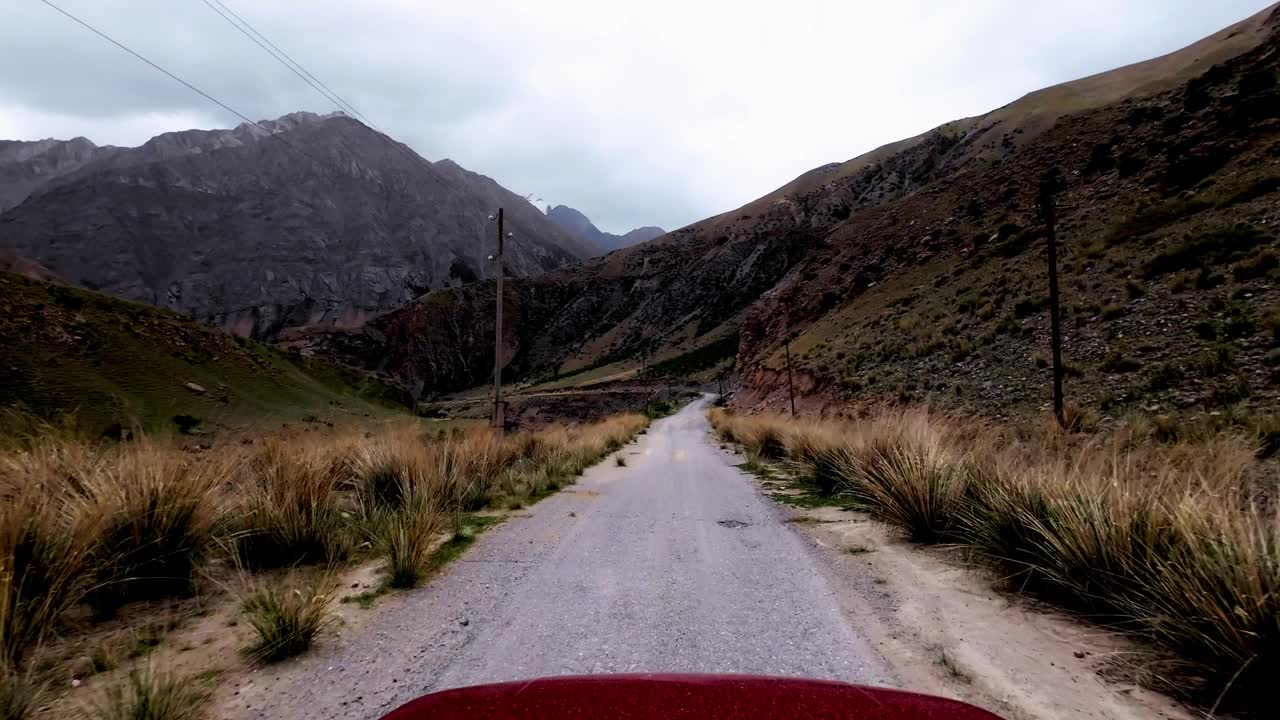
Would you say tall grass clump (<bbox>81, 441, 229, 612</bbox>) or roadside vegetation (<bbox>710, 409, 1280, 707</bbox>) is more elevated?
tall grass clump (<bbox>81, 441, 229, 612</bbox>)

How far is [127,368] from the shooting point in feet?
76.8

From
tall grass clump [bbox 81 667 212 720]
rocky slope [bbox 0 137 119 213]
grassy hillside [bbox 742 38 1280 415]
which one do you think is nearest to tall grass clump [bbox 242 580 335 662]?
tall grass clump [bbox 81 667 212 720]

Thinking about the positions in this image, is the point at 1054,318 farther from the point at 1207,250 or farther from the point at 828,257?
the point at 828,257

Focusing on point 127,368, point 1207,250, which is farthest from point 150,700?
point 1207,250

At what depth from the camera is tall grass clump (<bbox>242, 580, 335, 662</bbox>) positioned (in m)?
3.38

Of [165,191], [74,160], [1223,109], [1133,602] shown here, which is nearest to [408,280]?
[165,191]

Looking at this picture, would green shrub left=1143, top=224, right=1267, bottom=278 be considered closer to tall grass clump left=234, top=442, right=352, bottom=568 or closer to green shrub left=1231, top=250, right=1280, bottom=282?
green shrub left=1231, top=250, right=1280, bottom=282

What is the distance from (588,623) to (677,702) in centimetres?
243

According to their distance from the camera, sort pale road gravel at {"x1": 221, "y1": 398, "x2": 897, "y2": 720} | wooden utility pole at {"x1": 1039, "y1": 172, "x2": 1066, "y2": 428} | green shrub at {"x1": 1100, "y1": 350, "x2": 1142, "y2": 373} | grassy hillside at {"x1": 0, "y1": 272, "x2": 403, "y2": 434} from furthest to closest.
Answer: grassy hillside at {"x1": 0, "y1": 272, "x2": 403, "y2": 434}, green shrub at {"x1": 1100, "y1": 350, "x2": 1142, "y2": 373}, wooden utility pole at {"x1": 1039, "y1": 172, "x2": 1066, "y2": 428}, pale road gravel at {"x1": 221, "y1": 398, "x2": 897, "y2": 720}

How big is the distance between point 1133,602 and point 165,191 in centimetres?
21564

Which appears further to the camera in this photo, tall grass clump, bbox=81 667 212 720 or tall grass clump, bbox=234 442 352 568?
tall grass clump, bbox=234 442 352 568

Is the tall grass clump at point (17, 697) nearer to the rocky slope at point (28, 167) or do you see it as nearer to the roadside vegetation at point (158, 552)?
the roadside vegetation at point (158, 552)

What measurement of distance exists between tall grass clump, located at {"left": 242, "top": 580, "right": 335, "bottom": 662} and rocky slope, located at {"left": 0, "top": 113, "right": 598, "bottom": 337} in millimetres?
134626

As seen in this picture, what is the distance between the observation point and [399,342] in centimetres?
12612
